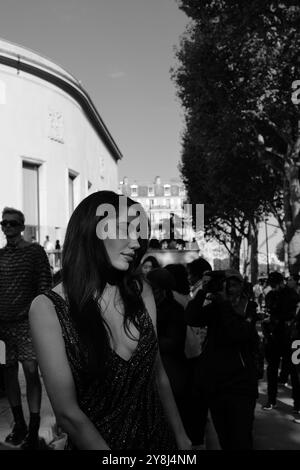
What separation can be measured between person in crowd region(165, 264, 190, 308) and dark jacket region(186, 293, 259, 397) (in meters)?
0.33

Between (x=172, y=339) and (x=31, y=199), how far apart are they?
22358 millimetres

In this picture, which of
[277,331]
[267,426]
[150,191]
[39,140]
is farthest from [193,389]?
[150,191]

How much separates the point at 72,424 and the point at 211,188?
29.4 metres

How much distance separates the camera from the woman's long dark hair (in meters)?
1.95

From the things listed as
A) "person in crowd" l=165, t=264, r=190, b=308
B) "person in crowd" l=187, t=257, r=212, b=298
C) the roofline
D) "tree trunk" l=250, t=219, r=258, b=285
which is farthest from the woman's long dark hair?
"tree trunk" l=250, t=219, r=258, b=285

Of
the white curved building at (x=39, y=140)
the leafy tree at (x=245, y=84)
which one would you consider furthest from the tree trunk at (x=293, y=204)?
the white curved building at (x=39, y=140)

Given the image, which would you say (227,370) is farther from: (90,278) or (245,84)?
(245,84)

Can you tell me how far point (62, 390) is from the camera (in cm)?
189

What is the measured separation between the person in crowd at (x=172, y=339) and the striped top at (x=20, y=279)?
121cm

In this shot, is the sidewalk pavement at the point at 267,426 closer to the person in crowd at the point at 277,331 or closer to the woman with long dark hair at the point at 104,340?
the person in crowd at the point at 277,331

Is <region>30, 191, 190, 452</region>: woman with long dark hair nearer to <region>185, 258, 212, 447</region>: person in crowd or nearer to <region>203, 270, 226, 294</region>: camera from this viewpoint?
<region>185, 258, 212, 447</region>: person in crowd

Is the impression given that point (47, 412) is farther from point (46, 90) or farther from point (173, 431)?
point (46, 90)
